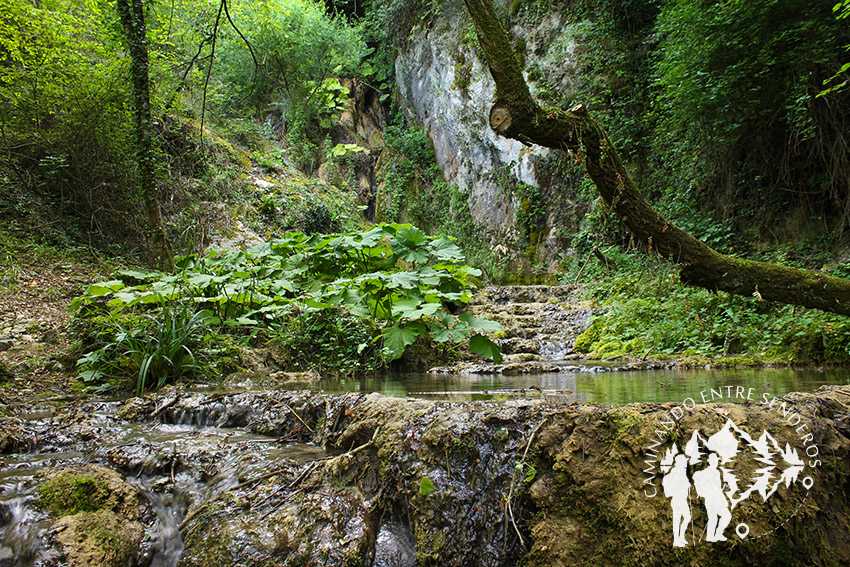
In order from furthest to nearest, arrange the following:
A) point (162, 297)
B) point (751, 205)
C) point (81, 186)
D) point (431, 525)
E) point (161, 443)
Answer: point (81, 186), point (751, 205), point (162, 297), point (161, 443), point (431, 525)

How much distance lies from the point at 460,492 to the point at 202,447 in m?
1.38

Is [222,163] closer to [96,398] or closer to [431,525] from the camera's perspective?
[96,398]

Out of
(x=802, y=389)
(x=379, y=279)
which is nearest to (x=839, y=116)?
(x=802, y=389)

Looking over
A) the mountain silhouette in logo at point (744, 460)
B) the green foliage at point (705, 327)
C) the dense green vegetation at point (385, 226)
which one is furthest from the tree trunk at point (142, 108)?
the mountain silhouette in logo at point (744, 460)

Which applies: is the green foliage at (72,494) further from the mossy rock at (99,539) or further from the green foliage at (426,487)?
the green foliage at (426,487)

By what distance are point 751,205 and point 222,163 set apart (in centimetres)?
1081

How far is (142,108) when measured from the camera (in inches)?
254

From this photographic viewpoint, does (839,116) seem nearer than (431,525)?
No

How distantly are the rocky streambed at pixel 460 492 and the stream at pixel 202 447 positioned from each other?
0.01 meters

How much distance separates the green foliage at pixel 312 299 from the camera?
3.24 metres

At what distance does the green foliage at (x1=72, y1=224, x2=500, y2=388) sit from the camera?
3.24 meters

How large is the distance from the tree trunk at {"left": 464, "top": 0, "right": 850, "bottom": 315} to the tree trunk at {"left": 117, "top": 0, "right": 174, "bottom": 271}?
17.1ft

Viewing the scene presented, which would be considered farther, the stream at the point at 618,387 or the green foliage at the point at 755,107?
the green foliage at the point at 755,107

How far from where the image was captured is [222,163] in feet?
36.2
